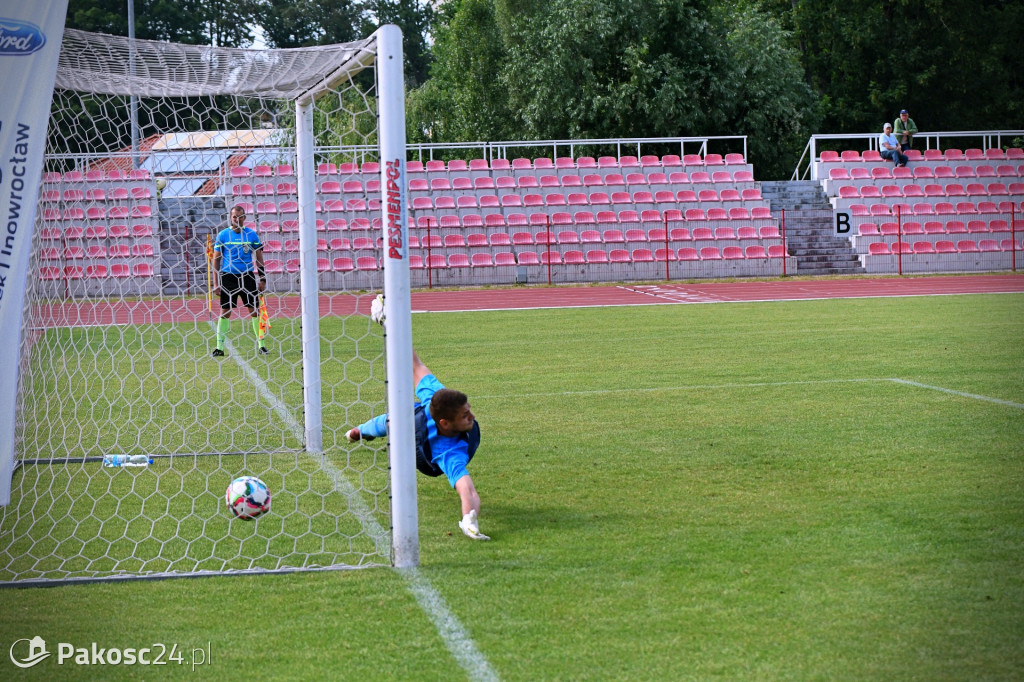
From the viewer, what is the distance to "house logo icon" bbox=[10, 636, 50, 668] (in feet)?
11.9

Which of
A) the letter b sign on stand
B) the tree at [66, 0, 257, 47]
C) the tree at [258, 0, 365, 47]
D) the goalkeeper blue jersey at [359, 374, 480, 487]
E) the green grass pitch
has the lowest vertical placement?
the green grass pitch

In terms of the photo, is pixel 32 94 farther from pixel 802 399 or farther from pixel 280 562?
pixel 802 399

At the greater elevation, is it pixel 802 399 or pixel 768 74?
pixel 768 74

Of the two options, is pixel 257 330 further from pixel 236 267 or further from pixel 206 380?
pixel 206 380

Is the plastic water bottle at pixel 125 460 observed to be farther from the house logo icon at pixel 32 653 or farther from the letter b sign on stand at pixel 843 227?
the letter b sign on stand at pixel 843 227

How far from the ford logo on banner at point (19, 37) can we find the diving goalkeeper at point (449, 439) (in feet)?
6.87

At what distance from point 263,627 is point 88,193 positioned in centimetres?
653

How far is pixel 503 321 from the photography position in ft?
56.0

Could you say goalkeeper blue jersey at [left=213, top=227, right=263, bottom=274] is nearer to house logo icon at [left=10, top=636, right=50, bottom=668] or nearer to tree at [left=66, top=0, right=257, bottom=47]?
house logo icon at [left=10, top=636, right=50, bottom=668]

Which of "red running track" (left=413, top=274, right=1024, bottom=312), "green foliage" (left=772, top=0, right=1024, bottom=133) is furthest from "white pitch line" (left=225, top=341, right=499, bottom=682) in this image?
"green foliage" (left=772, top=0, right=1024, bottom=133)

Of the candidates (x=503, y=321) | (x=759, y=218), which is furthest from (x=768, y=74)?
(x=503, y=321)

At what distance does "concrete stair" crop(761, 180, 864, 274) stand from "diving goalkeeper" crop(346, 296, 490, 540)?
911 inches

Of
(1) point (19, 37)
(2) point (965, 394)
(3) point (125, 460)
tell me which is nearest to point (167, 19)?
(3) point (125, 460)

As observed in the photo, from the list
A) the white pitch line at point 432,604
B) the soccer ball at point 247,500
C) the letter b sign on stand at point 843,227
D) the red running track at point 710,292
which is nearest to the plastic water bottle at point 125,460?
the white pitch line at point 432,604
